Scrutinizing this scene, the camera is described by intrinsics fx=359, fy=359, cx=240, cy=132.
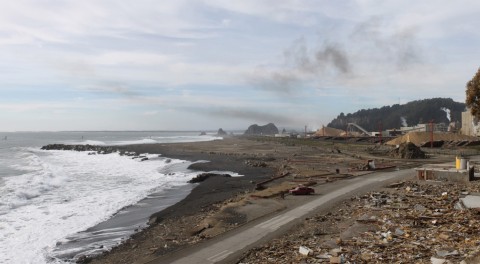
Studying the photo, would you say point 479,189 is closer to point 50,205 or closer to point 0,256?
point 0,256

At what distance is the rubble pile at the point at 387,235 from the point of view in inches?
543

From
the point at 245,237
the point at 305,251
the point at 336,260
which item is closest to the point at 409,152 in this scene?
the point at 245,237

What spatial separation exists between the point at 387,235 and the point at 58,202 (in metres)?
28.0

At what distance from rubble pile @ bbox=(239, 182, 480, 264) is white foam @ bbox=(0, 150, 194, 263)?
12.2 meters

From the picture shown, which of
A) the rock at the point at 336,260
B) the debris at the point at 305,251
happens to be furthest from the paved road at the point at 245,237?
the rock at the point at 336,260

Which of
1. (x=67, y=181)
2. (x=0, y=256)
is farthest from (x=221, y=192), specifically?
(x=67, y=181)

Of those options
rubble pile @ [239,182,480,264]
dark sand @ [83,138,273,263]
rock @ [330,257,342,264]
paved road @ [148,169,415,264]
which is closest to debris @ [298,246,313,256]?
rubble pile @ [239,182,480,264]

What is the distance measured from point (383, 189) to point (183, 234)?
17268 millimetres

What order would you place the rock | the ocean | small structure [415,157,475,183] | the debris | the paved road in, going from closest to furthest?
the rock
the debris
the paved road
the ocean
small structure [415,157,475,183]

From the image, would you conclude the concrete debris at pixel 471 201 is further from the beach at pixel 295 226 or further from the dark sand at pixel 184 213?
the dark sand at pixel 184 213

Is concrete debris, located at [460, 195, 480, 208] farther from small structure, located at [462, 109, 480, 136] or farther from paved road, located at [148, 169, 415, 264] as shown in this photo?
small structure, located at [462, 109, 480, 136]

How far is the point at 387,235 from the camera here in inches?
644

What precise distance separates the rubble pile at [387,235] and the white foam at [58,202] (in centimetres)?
1219

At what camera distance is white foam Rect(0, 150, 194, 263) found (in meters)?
21.0
